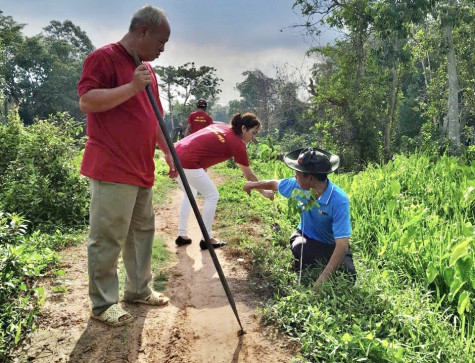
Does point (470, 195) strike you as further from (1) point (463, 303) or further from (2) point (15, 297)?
(2) point (15, 297)

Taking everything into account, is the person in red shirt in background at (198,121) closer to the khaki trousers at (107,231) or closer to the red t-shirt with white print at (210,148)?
the red t-shirt with white print at (210,148)

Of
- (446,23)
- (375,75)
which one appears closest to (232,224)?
(446,23)

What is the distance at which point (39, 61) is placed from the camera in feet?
105

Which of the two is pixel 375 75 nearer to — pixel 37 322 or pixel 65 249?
pixel 65 249

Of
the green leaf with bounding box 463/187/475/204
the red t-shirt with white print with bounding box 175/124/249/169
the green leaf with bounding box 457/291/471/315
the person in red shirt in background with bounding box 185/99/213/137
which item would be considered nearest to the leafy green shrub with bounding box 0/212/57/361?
the red t-shirt with white print with bounding box 175/124/249/169

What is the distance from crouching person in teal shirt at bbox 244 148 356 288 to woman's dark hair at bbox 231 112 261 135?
3.08 ft

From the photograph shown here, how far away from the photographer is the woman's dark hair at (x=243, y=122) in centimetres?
418

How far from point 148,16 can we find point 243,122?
2.01 meters

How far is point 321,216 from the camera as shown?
311 cm

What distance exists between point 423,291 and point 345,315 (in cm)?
102

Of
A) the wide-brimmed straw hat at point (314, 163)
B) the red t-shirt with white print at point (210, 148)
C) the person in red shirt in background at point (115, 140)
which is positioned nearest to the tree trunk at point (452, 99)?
the red t-shirt with white print at point (210, 148)

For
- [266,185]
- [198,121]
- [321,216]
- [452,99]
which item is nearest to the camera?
[321,216]

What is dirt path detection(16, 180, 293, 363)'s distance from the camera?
228cm

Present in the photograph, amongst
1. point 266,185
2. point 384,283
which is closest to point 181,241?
point 266,185
